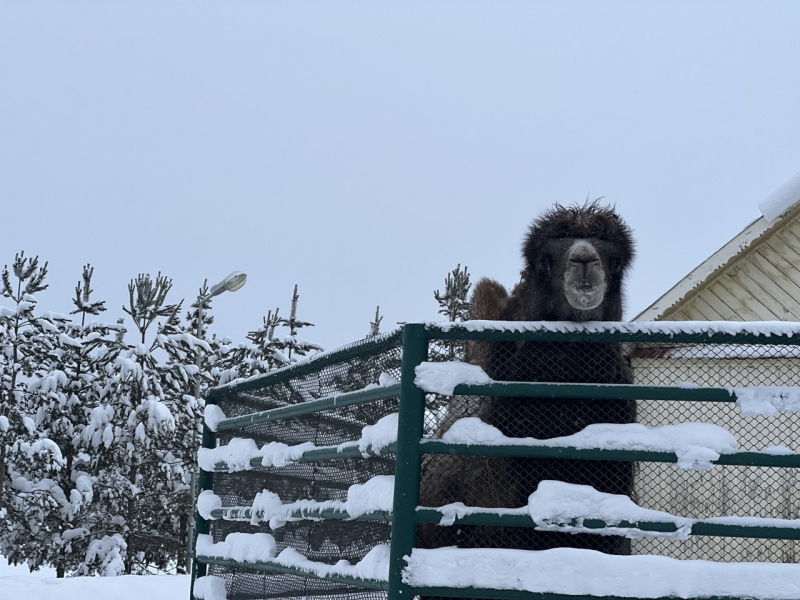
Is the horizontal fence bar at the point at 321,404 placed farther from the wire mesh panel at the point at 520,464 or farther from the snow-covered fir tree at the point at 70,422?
the snow-covered fir tree at the point at 70,422

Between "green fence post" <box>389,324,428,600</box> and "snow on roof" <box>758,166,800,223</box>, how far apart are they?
22.9ft

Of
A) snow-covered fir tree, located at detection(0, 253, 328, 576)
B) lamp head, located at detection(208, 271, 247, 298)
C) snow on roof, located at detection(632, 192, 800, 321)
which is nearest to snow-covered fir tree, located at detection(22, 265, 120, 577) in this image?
snow-covered fir tree, located at detection(0, 253, 328, 576)

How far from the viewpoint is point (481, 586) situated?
12.9 feet

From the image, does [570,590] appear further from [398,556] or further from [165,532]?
[165,532]

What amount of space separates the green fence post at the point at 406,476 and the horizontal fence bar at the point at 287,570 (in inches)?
5.0

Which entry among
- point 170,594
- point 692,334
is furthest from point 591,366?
point 170,594

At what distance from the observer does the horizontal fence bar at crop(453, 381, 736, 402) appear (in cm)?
397

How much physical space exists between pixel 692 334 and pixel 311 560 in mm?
2140

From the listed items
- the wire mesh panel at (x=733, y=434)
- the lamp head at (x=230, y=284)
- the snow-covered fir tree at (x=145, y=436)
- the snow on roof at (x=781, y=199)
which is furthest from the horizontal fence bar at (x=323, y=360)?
the snow-covered fir tree at (x=145, y=436)

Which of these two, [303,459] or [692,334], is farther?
[303,459]

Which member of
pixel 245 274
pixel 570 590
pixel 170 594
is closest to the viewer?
pixel 570 590

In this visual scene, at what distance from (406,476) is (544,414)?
90cm

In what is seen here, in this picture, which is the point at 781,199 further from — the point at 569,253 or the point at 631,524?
the point at 631,524

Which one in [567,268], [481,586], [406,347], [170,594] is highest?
[567,268]
